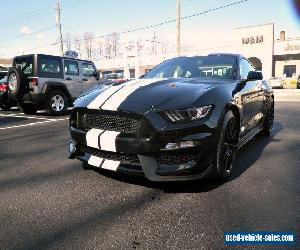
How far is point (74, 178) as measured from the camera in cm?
383

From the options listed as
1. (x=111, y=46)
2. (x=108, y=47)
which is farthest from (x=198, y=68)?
(x=108, y=47)

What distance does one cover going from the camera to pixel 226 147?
3684mm

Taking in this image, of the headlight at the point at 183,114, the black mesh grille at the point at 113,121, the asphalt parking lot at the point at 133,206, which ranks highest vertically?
the headlight at the point at 183,114

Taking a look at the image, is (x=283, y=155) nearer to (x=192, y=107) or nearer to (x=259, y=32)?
(x=192, y=107)

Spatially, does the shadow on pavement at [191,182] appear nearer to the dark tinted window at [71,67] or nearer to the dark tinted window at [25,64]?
the dark tinted window at [25,64]

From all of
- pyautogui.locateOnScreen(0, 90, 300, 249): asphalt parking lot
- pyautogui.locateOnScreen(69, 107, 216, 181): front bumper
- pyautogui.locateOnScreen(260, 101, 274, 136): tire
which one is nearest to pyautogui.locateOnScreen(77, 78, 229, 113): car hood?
pyautogui.locateOnScreen(69, 107, 216, 181): front bumper

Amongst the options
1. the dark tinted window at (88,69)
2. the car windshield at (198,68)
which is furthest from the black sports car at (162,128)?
the dark tinted window at (88,69)

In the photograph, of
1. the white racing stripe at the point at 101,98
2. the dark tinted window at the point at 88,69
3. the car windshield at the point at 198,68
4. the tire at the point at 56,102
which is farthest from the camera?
the dark tinted window at the point at 88,69

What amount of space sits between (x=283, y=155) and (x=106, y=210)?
3029 millimetres

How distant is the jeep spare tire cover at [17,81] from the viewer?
964cm

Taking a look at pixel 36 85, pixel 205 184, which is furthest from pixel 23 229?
pixel 36 85

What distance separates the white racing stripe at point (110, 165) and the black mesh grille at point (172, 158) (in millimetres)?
408

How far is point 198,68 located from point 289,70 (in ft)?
134

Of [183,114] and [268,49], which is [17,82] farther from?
[268,49]
